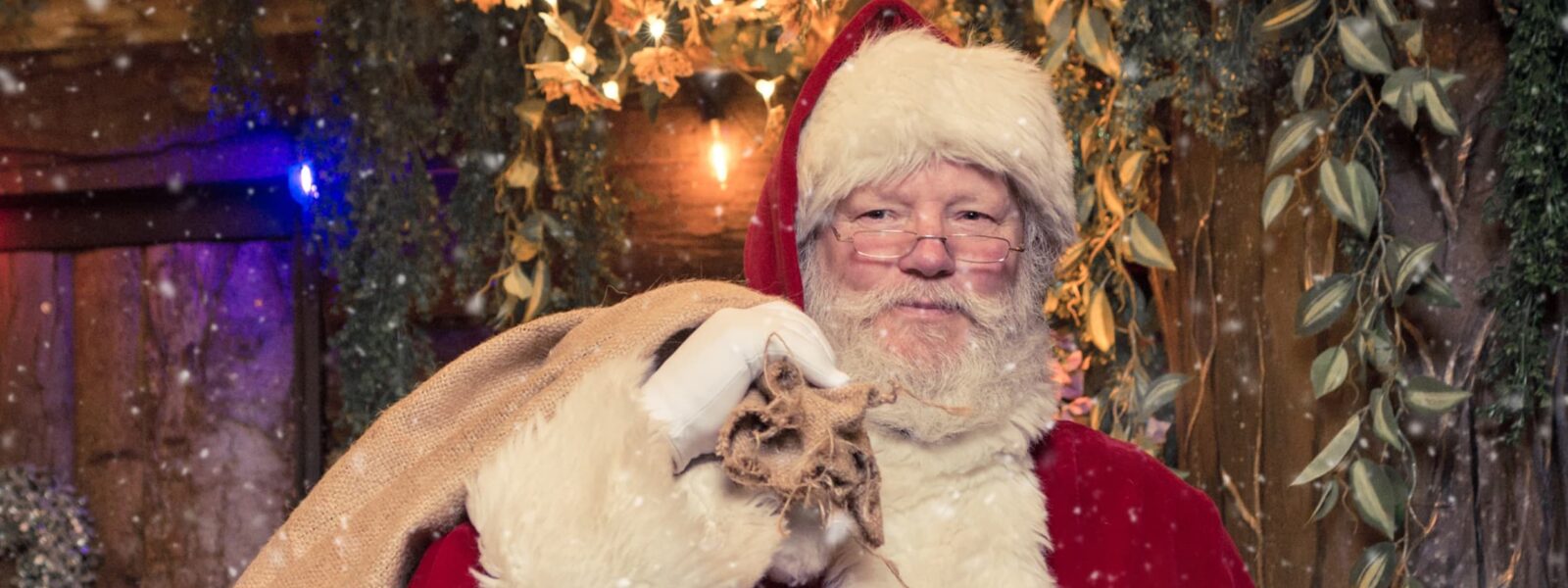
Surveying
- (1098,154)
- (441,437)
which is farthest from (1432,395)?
(441,437)

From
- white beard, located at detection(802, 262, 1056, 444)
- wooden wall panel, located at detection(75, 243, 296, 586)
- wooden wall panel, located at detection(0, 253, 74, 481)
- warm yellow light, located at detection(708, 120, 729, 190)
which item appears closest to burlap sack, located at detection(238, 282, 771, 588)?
white beard, located at detection(802, 262, 1056, 444)

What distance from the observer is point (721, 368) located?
3.14 feet

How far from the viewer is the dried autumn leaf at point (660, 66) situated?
1.74 m

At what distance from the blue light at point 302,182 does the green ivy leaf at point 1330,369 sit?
4.25 feet

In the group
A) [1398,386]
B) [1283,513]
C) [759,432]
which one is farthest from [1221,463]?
[759,432]

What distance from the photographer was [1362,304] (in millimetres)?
1512

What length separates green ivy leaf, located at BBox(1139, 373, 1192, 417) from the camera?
5.57ft

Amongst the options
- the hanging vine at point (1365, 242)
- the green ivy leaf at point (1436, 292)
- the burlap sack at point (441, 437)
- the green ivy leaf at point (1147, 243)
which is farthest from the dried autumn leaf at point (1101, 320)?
the burlap sack at point (441, 437)

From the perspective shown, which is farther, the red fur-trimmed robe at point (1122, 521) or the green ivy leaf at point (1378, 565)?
the green ivy leaf at point (1378, 565)

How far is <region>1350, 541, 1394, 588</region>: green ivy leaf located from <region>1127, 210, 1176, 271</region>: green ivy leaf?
385mm

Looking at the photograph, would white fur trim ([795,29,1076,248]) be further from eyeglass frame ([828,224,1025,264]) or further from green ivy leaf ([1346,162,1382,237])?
green ivy leaf ([1346,162,1382,237])

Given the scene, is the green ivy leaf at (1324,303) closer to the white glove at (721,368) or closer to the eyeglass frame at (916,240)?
the eyeglass frame at (916,240)

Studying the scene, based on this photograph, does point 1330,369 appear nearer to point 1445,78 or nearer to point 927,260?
point 1445,78

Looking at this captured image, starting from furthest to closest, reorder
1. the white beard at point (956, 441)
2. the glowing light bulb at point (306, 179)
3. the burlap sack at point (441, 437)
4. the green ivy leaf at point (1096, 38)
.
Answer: the glowing light bulb at point (306, 179)
the green ivy leaf at point (1096, 38)
the white beard at point (956, 441)
the burlap sack at point (441, 437)
